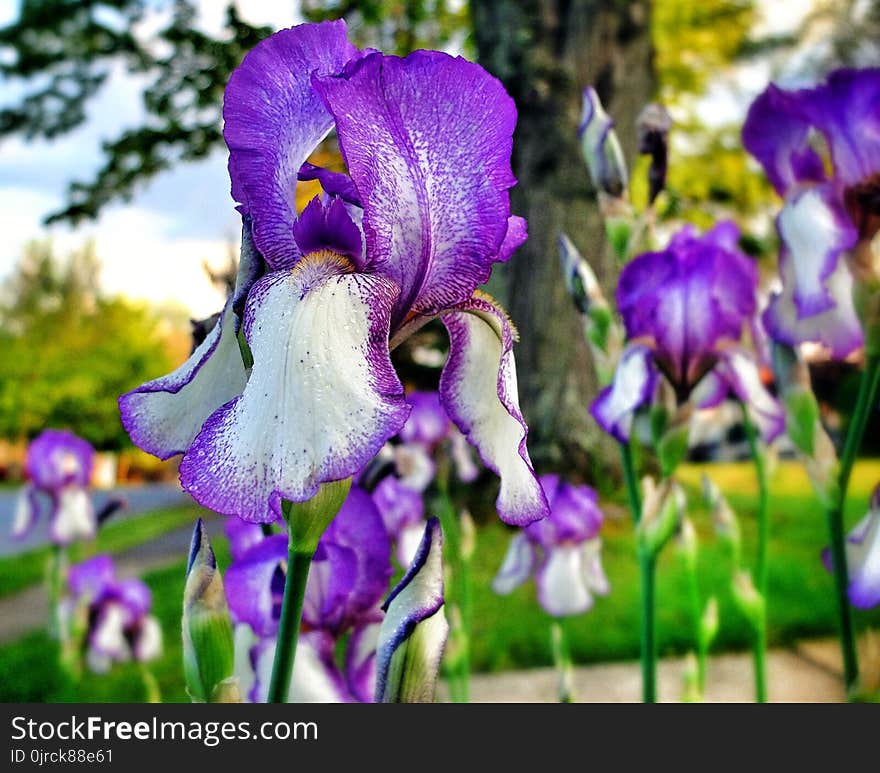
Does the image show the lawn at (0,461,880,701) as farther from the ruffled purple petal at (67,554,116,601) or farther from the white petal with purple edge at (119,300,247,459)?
the white petal with purple edge at (119,300,247,459)

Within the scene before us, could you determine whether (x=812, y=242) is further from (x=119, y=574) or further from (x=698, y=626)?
(x=119, y=574)

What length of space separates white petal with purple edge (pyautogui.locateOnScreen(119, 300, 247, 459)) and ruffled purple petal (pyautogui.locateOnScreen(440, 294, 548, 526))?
94 mm

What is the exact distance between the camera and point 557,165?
244cm

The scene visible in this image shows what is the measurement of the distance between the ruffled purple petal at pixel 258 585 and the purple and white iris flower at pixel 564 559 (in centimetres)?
56

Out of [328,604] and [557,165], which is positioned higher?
[557,165]

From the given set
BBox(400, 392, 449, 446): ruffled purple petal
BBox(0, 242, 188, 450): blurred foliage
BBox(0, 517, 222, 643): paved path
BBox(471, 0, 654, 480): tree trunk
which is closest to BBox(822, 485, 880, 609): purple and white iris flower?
BBox(400, 392, 449, 446): ruffled purple petal

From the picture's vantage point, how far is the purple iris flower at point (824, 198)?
615 millimetres

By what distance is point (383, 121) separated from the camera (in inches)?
13.0

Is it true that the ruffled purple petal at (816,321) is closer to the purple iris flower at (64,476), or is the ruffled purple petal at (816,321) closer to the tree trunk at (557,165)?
the tree trunk at (557,165)

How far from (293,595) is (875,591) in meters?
0.40

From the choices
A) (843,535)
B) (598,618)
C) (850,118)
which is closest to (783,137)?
(850,118)

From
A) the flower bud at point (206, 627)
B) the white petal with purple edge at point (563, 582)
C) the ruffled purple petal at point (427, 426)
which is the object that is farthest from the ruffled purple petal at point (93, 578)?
the flower bud at point (206, 627)

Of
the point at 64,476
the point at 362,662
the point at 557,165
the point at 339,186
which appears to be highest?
the point at 557,165

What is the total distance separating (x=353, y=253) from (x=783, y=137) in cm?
47
